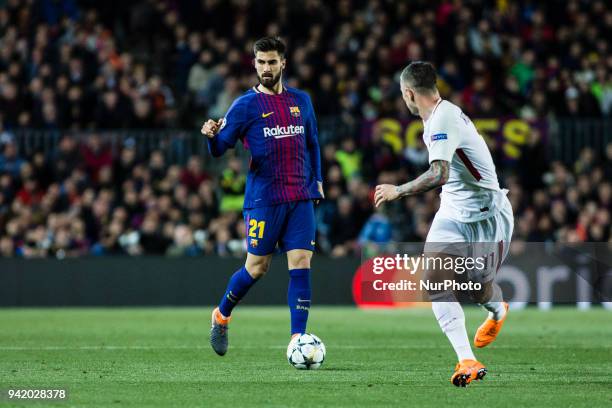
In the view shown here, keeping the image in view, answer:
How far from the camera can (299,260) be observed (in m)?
9.58

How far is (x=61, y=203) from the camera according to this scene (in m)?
19.5

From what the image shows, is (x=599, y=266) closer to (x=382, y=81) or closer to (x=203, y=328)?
(x=382, y=81)

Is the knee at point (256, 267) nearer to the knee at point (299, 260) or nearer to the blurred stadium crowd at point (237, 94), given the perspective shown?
the knee at point (299, 260)

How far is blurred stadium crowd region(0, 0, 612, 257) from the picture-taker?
63.5 feet

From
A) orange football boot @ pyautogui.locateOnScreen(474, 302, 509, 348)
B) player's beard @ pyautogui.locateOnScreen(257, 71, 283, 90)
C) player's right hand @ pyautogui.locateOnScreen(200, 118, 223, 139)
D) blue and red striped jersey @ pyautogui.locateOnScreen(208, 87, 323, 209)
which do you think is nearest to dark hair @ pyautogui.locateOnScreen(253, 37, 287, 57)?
player's beard @ pyautogui.locateOnScreen(257, 71, 283, 90)

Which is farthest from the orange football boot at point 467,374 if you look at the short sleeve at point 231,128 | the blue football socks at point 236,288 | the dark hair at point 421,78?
the short sleeve at point 231,128

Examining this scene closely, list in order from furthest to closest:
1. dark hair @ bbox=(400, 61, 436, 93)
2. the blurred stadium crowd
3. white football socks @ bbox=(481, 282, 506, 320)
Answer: the blurred stadium crowd → white football socks @ bbox=(481, 282, 506, 320) → dark hair @ bbox=(400, 61, 436, 93)

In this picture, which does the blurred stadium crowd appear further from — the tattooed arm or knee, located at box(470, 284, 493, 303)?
the tattooed arm

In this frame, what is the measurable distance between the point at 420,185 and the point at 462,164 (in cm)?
74

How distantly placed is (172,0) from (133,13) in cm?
87

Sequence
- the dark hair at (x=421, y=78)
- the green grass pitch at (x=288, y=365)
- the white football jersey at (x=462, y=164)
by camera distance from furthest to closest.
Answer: the dark hair at (x=421, y=78)
the white football jersey at (x=462, y=164)
the green grass pitch at (x=288, y=365)

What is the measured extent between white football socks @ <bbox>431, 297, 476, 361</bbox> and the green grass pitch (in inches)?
10.1

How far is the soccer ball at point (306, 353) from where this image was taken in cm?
914

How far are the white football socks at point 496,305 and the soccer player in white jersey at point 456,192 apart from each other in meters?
0.12
